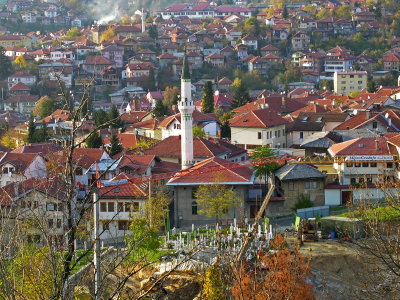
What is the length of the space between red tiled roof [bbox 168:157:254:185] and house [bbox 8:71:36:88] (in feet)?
164

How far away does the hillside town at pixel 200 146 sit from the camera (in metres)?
11.0

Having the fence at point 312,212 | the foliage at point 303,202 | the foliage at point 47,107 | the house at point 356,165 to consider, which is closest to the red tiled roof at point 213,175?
the foliage at point 303,202

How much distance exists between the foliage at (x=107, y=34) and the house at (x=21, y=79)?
1531 centimetres

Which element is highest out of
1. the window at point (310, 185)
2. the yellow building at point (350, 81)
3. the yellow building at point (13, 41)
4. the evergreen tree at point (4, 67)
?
the yellow building at point (13, 41)

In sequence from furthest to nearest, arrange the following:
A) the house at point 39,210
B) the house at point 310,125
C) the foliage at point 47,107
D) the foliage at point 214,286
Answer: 1. the foliage at point 47,107
2. the house at point 310,125
3. the foliage at point 214,286
4. the house at point 39,210

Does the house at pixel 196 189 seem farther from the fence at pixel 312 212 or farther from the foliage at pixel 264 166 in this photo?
the fence at pixel 312 212

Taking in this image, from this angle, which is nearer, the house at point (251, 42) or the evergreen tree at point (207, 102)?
the evergreen tree at point (207, 102)

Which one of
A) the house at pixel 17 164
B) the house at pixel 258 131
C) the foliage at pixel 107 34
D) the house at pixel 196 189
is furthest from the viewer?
the foliage at pixel 107 34

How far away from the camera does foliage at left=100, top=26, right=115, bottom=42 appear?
90.4 metres

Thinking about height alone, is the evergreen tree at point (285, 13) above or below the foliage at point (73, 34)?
above

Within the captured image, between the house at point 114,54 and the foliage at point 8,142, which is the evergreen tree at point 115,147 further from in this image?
the house at point 114,54

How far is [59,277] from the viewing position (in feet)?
24.1

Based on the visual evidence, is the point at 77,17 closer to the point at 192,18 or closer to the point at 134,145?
the point at 192,18

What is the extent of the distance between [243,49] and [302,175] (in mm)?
58070
